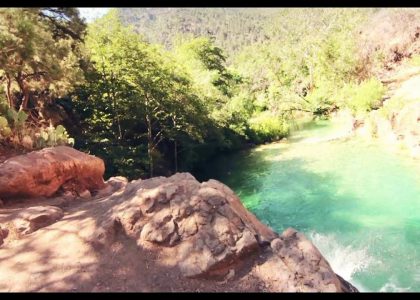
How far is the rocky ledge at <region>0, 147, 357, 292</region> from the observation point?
211 inches

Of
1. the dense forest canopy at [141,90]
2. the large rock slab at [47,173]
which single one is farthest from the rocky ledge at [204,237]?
the dense forest canopy at [141,90]

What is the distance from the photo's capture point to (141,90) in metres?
17.5

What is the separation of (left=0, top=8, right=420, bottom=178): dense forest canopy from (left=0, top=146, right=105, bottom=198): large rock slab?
7.31ft

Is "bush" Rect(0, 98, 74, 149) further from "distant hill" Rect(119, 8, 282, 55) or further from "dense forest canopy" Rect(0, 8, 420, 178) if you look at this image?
"distant hill" Rect(119, 8, 282, 55)

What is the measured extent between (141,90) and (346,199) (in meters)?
9.82

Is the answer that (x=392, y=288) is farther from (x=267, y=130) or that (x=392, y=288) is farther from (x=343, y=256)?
(x=267, y=130)

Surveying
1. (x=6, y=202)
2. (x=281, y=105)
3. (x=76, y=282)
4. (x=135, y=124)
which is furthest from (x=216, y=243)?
(x=281, y=105)

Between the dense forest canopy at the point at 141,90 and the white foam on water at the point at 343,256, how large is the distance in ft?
21.2

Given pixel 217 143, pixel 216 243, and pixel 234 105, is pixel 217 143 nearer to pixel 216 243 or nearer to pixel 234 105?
pixel 234 105

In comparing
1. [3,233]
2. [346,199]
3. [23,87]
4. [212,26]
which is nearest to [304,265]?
[3,233]

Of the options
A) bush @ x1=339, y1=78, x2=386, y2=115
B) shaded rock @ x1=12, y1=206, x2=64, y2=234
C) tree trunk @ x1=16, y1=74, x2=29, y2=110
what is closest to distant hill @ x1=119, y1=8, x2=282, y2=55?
bush @ x1=339, y1=78, x2=386, y2=115
